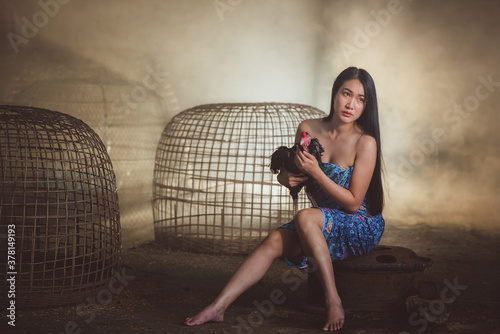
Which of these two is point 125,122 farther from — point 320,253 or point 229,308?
point 320,253

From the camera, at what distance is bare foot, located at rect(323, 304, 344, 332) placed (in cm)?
267

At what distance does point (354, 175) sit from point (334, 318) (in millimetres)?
669

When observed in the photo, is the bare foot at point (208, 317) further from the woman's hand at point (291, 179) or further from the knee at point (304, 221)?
the woman's hand at point (291, 179)

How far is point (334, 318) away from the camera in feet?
8.78

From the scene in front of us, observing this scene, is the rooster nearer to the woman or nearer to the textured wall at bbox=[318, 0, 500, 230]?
the woman

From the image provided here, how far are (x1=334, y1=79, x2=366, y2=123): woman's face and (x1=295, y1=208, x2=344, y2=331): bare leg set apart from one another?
Answer: 0.55 meters

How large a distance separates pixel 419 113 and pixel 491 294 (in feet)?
8.79

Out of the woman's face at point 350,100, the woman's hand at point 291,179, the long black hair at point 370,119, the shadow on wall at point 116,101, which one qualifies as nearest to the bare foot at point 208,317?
the woman's hand at point 291,179

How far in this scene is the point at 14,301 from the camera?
9.71 feet

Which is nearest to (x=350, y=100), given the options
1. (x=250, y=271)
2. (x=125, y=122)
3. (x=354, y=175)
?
(x=354, y=175)

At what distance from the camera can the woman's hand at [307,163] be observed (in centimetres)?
278

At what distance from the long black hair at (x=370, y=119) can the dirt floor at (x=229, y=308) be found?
55 cm

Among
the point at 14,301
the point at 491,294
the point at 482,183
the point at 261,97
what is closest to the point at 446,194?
the point at 482,183

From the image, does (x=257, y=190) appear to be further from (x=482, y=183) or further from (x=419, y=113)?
(x=482, y=183)
